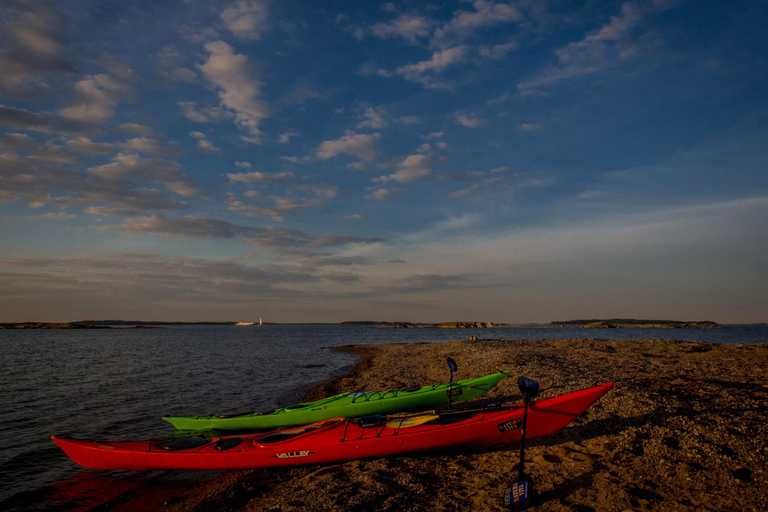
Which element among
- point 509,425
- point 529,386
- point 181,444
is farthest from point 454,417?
point 181,444

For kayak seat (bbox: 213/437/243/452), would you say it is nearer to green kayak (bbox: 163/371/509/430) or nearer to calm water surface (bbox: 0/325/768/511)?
calm water surface (bbox: 0/325/768/511)

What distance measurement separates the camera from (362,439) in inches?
309

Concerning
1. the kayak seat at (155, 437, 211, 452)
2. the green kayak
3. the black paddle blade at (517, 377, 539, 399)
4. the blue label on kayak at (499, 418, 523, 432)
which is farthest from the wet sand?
the green kayak

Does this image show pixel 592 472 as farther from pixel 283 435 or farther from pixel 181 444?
pixel 181 444

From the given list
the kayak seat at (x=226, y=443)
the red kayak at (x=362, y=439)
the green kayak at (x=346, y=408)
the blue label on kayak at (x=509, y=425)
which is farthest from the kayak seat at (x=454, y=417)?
the kayak seat at (x=226, y=443)

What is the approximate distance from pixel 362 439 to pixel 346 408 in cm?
352

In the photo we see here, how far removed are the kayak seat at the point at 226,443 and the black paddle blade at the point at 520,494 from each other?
613 centimetres

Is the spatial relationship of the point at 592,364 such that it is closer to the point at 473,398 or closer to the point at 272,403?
the point at 473,398

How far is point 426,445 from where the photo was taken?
7855 mm

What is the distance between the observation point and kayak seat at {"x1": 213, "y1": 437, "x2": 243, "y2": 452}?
8281 millimetres

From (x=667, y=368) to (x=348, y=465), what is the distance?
14968mm

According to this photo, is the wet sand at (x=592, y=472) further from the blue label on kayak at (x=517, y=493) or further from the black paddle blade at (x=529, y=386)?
the black paddle blade at (x=529, y=386)

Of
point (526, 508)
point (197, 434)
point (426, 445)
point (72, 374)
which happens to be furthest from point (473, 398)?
point (72, 374)

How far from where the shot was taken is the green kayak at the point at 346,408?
1120cm
